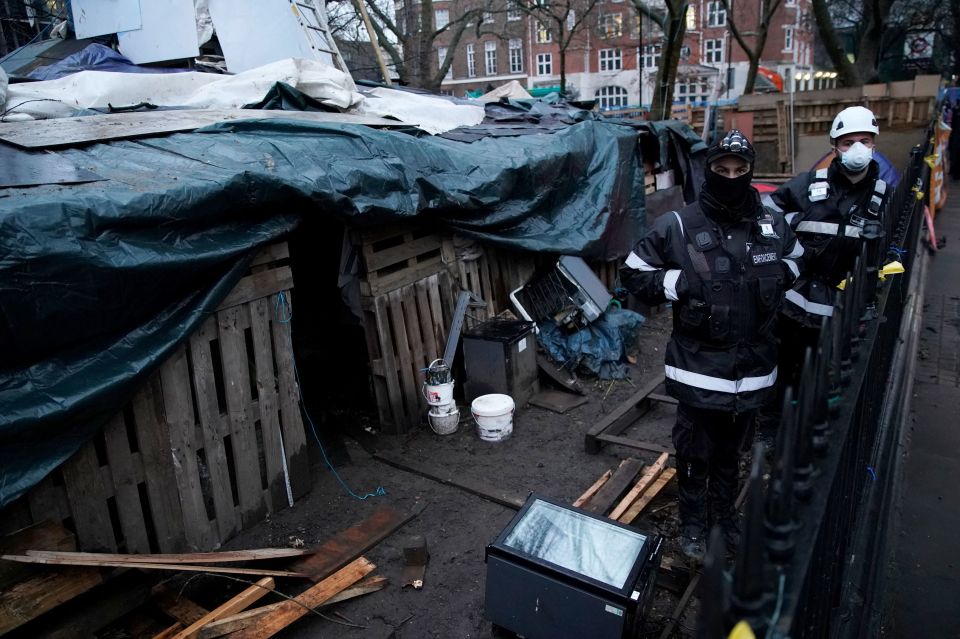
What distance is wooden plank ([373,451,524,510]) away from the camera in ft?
14.6

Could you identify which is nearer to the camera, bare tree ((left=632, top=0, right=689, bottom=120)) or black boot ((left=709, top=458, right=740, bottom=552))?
black boot ((left=709, top=458, right=740, bottom=552))

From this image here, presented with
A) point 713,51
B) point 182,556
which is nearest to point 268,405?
point 182,556

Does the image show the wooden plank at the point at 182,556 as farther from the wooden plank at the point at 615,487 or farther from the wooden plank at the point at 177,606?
the wooden plank at the point at 615,487

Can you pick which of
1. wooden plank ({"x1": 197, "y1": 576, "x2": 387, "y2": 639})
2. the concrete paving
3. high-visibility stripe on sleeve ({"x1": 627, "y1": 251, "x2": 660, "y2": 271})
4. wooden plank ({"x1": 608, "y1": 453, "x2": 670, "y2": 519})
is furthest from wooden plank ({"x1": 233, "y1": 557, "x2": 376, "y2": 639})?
the concrete paving

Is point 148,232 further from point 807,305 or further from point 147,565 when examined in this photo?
point 807,305

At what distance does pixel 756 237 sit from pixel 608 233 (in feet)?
13.4

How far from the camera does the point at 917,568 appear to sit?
3.30m

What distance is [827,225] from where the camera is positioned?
4094mm

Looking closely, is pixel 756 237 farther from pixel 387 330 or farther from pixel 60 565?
pixel 60 565

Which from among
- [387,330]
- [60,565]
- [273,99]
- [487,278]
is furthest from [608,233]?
[60,565]

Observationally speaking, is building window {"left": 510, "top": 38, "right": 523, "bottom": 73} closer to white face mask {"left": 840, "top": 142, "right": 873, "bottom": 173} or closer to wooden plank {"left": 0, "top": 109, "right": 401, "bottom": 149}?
wooden plank {"left": 0, "top": 109, "right": 401, "bottom": 149}

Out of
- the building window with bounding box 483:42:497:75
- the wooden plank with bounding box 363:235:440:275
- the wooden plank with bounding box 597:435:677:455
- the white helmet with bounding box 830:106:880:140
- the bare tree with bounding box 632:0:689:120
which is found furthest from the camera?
Answer: the building window with bounding box 483:42:497:75

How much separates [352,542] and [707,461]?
7.08 ft

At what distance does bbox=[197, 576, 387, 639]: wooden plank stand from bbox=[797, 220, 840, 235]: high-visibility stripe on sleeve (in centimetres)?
343
